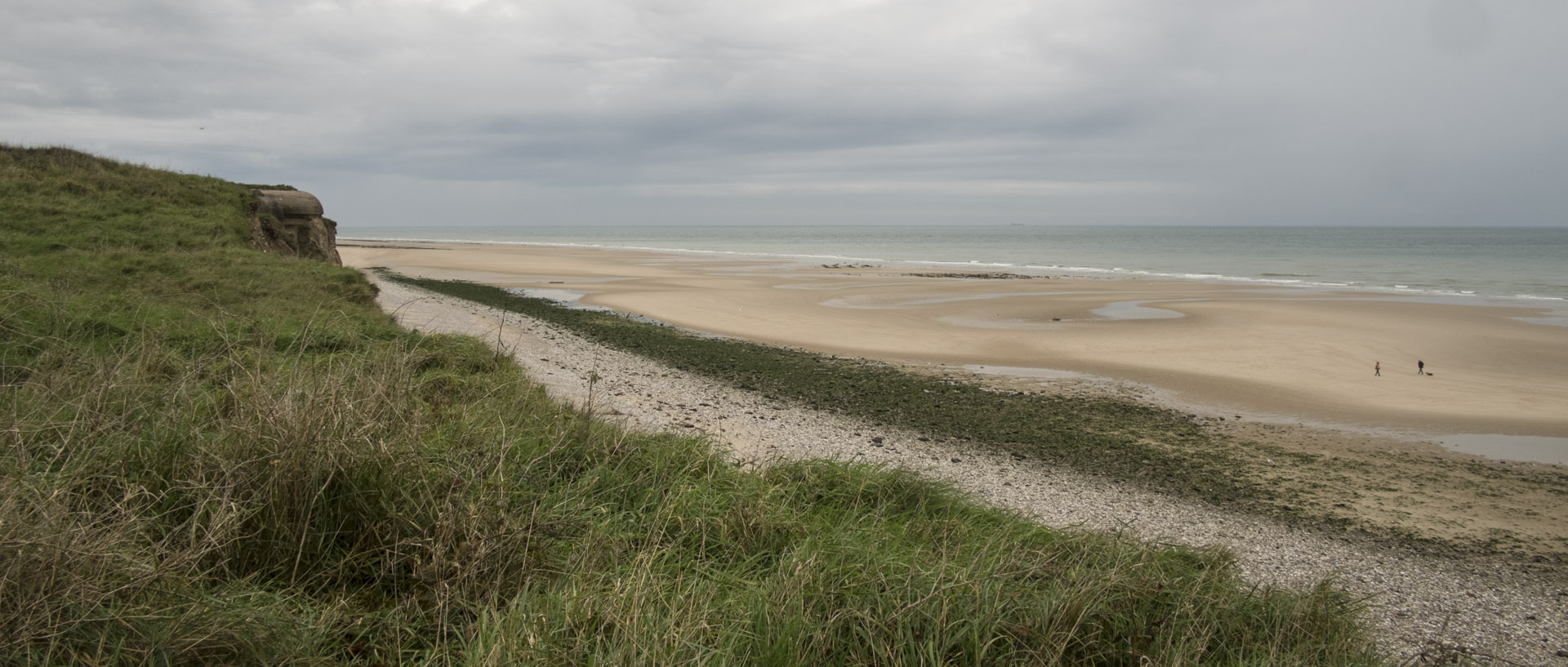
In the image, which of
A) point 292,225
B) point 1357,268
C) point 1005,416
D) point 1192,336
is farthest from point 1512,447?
point 1357,268

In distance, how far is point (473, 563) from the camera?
143 inches

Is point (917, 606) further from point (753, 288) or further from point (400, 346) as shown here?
point (753, 288)

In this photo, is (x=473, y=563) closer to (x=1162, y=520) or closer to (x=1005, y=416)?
(x=1162, y=520)

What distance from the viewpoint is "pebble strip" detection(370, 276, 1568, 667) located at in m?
5.88

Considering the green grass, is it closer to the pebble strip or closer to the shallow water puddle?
the pebble strip

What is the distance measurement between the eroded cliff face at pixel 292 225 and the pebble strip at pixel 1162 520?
1290 cm

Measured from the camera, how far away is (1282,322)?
78.4 ft

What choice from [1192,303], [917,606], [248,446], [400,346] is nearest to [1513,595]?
[917,606]

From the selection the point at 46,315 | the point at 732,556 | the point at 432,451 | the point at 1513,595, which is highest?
the point at 46,315

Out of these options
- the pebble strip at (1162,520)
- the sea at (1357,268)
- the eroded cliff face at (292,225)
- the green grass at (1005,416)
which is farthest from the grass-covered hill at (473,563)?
the eroded cliff face at (292,225)

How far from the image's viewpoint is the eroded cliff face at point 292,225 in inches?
863

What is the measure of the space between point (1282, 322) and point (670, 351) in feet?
61.7

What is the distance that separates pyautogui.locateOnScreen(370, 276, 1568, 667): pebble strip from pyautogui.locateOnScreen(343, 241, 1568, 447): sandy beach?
5.55m

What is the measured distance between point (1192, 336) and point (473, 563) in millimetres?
21436
